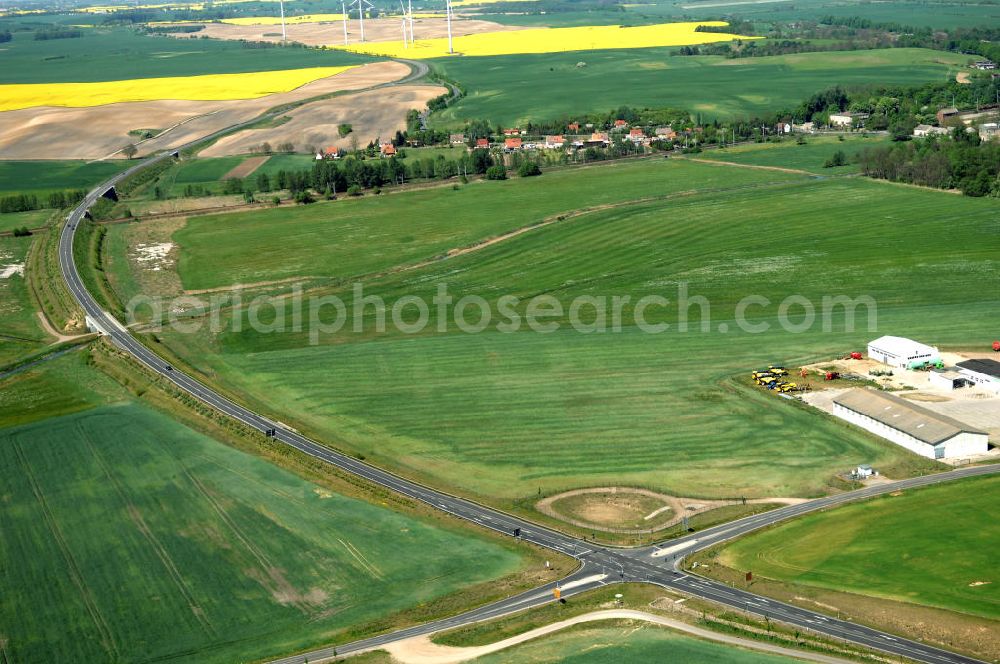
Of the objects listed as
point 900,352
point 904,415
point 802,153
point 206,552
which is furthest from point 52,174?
point 904,415

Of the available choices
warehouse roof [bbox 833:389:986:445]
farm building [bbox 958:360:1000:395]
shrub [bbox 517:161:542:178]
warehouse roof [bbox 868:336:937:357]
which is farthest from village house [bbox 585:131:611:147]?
warehouse roof [bbox 833:389:986:445]

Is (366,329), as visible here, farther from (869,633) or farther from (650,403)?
(869,633)

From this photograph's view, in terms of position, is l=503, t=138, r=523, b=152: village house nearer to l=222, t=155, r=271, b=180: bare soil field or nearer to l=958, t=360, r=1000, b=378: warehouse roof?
l=222, t=155, r=271, b=180: bare soil field

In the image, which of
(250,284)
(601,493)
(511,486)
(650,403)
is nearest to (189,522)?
(511,486)

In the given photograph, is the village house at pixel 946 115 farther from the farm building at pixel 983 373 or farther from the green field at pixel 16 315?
the green field at pixel 16 315

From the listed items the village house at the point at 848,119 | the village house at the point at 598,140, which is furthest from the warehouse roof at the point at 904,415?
the village house at the point at 848,119

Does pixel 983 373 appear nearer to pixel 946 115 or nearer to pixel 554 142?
pixel 554 142

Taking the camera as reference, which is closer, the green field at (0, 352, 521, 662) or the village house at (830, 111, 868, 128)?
the green field at (0, 352, 521, 662)
